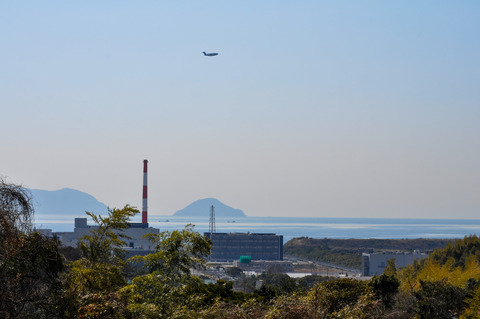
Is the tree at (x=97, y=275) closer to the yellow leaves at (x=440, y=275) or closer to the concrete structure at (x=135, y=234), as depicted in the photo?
the yellow leaves at (x=440, y=275)

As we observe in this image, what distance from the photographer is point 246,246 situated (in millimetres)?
140375

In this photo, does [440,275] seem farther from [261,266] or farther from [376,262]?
[261,266]

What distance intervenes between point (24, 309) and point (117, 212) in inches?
171

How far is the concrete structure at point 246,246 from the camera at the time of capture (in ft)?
450

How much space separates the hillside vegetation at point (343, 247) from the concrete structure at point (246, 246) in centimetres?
1120

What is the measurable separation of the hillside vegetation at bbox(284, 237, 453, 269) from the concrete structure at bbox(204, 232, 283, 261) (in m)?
11.2

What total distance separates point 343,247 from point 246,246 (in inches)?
1165

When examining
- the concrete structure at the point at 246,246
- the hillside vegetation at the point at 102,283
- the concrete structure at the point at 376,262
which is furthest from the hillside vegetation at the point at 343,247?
the hillside vegetation at the point at 102,283

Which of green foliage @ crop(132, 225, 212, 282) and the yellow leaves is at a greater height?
green foliage @ crop(132, 225, 212, 282)

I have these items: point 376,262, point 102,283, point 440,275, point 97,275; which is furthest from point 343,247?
point 97,275

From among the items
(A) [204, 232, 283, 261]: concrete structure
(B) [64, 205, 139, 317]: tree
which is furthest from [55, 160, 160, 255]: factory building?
(B) [64, 205, 139, 317]: tree

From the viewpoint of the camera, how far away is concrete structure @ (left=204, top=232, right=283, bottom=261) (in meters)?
137

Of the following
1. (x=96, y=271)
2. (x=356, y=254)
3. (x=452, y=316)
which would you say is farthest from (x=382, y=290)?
(x=356, y=254)

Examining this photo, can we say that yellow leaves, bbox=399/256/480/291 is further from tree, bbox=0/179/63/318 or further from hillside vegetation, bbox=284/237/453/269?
hillside vegetation, bbox=284/237/453/269
